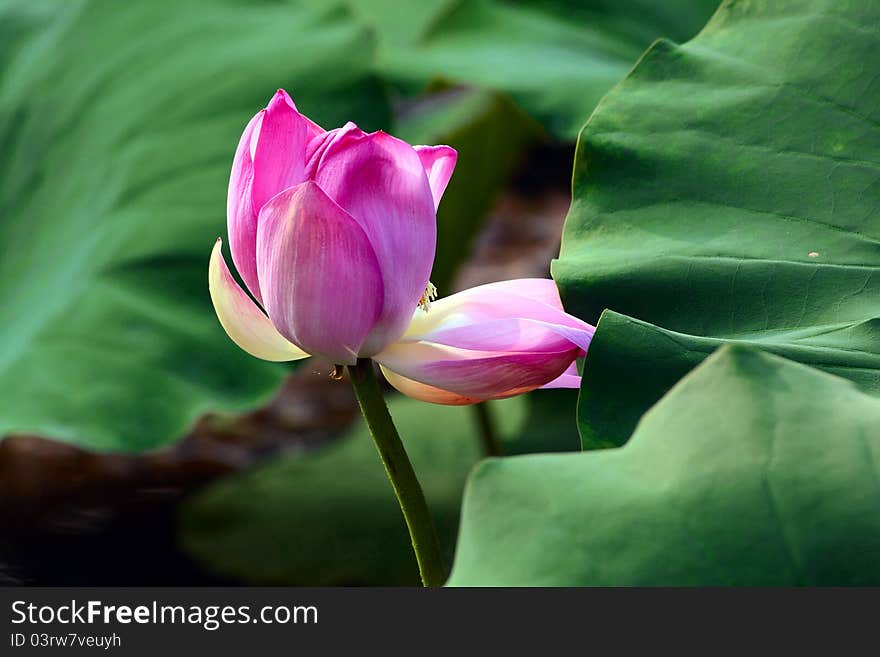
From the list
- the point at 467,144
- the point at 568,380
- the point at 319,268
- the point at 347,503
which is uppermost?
the point at 319,268

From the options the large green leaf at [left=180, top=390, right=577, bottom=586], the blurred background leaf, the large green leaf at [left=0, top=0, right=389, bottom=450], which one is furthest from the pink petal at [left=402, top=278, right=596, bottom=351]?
the large green leaf at [left=180, top=390, right=577, bottom=586]

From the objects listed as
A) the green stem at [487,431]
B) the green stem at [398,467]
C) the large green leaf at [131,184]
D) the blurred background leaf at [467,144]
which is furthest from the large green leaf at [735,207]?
the green stem at [487,431]

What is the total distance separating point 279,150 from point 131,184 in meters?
0.84

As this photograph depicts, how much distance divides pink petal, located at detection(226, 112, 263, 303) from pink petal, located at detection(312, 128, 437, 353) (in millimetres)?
36

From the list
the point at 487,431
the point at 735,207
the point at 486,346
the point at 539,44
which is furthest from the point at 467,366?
the point at 487,431

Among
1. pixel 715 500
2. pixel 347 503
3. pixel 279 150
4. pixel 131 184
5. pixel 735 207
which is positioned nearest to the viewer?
pixel 715 500

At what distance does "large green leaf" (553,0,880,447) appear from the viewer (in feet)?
2.24

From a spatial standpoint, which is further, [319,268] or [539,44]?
[539,44]

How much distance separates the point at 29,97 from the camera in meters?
1.53

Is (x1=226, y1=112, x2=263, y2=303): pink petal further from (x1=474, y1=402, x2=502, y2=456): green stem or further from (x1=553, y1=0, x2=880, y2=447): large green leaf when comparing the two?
(x1=474, y1=402, x2=502, y2=456): green stem

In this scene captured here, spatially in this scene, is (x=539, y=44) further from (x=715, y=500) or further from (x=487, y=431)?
(x=715, y=500)

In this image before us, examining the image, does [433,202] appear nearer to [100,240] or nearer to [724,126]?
[724,126]

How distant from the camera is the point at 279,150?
0.58m

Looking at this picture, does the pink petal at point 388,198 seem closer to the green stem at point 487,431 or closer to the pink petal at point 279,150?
the pink petal at point 279,150
